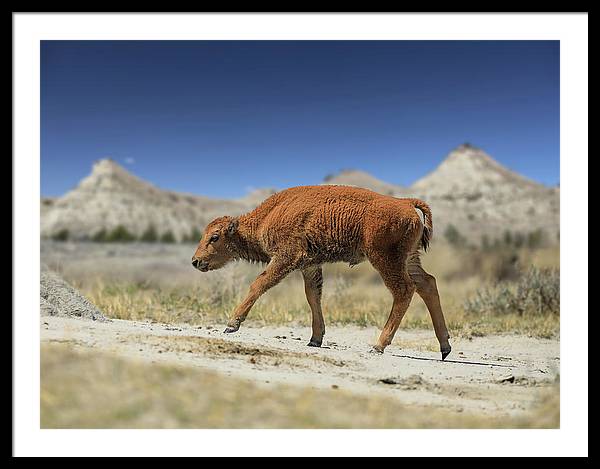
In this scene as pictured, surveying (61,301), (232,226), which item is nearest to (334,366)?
(232,226)

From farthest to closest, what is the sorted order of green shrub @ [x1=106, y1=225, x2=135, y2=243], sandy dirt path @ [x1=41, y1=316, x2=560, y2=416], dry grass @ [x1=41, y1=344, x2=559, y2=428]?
green shrub @ [x1=106, y1=225, x2=135, y2=243] → sandy dirt path @ [x1=41, y1=316, x2=560, y2=416] → dry grass @ [x1=41, y1=344, x2=559, y2=428]

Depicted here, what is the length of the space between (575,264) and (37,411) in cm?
541

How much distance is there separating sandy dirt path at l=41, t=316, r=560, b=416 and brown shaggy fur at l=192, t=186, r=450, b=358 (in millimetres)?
592

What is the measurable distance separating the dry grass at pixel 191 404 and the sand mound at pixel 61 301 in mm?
2302

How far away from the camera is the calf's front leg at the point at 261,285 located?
7823mm

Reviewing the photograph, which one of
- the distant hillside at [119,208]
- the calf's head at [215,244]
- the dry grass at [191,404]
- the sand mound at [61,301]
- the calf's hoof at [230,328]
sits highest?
the distant hillside at [119,208]

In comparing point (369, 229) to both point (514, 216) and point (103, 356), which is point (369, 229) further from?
point (514, 216)

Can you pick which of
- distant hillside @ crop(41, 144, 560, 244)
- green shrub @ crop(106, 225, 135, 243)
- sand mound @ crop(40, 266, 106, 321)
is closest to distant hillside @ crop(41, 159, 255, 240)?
distant hillside @ crop(41, 144, 560, 244)

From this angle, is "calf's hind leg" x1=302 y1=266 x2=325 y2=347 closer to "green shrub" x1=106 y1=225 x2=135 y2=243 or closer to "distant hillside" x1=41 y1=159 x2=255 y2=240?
"green shrub" x1=106 y1=225 x2=135 y2=243

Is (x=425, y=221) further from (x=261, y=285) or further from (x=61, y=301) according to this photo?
(x=61, y=301)

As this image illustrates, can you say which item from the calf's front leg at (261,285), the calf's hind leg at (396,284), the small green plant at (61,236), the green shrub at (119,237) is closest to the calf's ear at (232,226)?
the calf's front leg at (261,285)

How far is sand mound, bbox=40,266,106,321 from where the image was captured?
8.02m

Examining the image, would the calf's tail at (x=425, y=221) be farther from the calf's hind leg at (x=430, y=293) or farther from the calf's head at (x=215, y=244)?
the calf's head at (x=215, y=244)

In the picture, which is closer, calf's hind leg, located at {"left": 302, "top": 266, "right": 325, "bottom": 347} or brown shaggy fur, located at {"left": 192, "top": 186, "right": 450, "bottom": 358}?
brown shaggy fur, located at {"left": 192, "top": 186, "right": 450, "bottom": 358}
